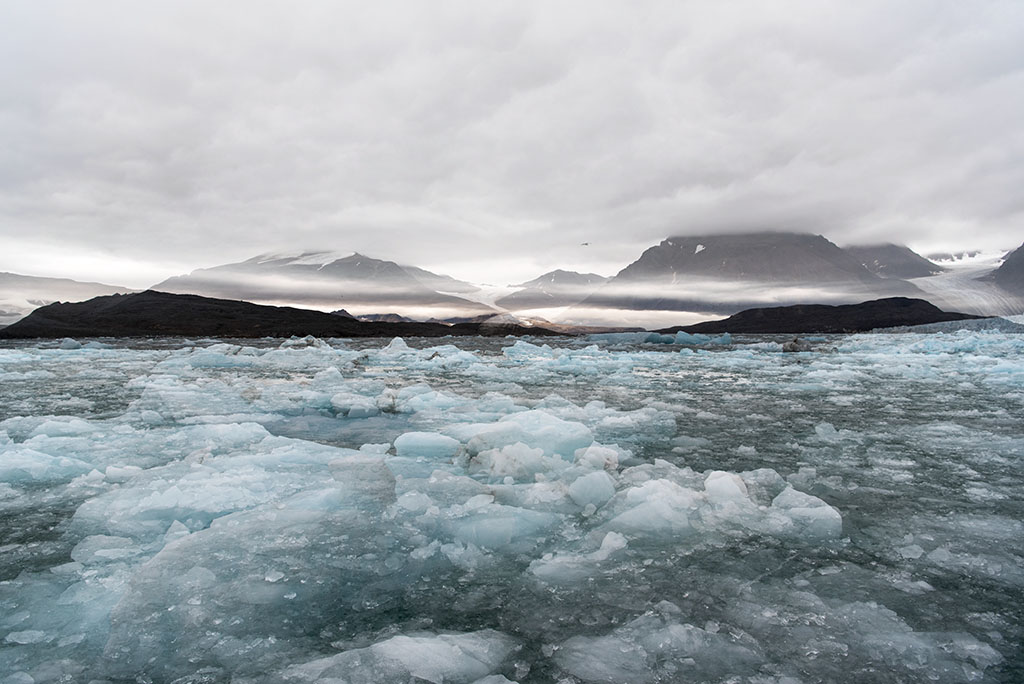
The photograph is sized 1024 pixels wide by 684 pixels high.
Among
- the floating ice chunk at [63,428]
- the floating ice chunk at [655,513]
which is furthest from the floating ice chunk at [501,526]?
the floating ice chunk at [63,428]

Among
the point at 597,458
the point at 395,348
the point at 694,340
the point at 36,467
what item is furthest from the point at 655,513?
the point at 694,340

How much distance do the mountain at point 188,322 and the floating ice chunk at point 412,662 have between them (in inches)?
2985

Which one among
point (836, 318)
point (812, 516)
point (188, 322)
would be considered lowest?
point (812, 516)

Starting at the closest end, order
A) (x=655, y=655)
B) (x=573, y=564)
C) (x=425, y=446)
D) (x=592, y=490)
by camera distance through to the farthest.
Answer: (x=655, y=655) → (x=573, y=564) → (x=592, y=490) → (x=425, y=446)

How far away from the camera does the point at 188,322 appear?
79.8 meters

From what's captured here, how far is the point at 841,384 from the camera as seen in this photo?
40.2 feet

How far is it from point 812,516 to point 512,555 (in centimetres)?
203

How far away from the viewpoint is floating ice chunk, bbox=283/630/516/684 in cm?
198

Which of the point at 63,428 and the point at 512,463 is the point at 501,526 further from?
the point at 63,428

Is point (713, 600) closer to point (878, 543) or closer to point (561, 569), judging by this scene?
point (561, 569)

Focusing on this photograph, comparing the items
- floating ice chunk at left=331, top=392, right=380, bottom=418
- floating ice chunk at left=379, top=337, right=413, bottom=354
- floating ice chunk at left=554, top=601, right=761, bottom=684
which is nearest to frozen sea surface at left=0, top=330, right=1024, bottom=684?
floating ice chunk at left=554, top=601, right=761, bottom=684

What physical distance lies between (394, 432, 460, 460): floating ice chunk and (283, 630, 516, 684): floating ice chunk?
11.0 ft

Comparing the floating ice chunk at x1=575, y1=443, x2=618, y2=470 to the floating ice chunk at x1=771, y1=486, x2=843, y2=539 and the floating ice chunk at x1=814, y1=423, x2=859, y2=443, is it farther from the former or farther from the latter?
the floating ice chunk at x1=814, y1=423, x2=859, y2=443

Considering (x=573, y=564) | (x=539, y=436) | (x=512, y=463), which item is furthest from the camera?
(x=539, y=436)
